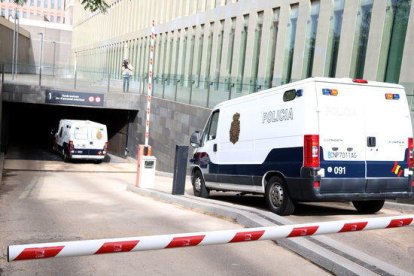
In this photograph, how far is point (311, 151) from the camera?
7.76 metres

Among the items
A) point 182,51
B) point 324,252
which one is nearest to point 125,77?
point 182,51

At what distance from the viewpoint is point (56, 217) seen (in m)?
8.95

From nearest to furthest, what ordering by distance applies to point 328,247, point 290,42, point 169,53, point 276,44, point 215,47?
point 328,247 < point 290,42 < point 276,44 < point 215,47 < point 169,53

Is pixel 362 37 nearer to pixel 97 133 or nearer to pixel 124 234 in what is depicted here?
pixel 124 234

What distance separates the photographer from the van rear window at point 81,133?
3008cm

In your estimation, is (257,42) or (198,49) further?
(198,49)

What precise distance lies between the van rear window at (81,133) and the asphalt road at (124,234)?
682 inches

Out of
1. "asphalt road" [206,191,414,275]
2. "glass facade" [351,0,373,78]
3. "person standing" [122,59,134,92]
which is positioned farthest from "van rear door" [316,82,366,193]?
"person standing" [122,59,134,92]

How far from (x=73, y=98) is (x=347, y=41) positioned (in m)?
19.4

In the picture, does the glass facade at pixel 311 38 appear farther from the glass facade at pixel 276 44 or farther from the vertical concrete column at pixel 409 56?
the vertical concrete column at pixel 409 56

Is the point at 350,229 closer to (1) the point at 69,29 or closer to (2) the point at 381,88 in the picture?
(2) the point at 381,88

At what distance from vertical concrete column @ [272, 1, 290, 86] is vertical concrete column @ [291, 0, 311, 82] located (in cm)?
107

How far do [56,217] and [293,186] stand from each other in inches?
165

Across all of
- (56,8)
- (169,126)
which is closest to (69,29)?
(56,8)
